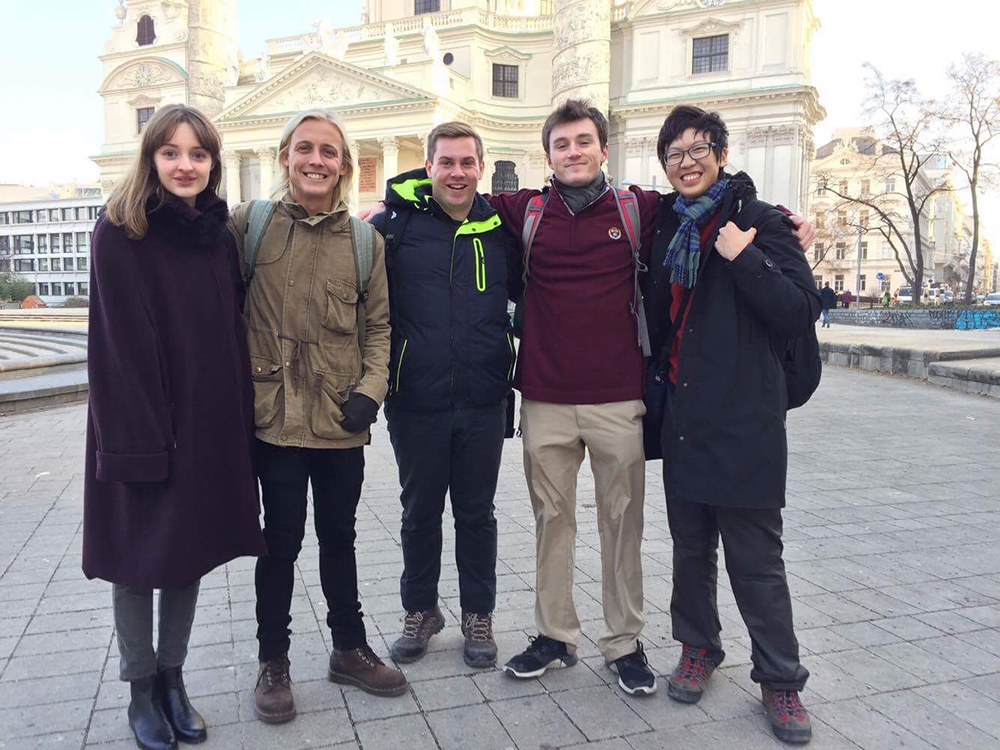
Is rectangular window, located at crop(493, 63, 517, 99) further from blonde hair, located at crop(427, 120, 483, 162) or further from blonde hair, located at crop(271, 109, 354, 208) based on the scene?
blonde hair, located at crop(271, 109, 354, 208)

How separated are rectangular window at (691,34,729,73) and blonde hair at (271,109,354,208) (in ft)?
151

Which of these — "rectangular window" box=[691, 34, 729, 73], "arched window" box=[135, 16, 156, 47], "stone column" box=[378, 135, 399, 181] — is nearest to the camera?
"rectangular window" box=[691, 34, 729, 73]

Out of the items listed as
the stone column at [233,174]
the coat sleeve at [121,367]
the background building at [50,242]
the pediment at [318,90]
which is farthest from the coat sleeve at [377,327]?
the background building at [50,242]

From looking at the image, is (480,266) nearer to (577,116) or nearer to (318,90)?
(577,116)

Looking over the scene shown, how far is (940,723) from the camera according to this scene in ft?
9.41

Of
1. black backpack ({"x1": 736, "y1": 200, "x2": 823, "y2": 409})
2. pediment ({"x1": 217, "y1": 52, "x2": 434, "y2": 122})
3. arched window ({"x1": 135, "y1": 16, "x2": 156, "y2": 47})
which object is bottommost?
black backpack ({"x1": 736, "y1": 200, "x2": 823, "y2": 409})

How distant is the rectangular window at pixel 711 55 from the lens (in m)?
43.8

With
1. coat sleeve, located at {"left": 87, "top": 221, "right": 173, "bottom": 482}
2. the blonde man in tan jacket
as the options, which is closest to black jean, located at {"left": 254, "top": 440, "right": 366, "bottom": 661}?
the blonde man in tan jacket

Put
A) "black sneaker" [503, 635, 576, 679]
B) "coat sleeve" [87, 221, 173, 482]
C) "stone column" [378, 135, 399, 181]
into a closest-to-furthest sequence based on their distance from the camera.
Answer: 1. "coat sleeve" [87, 221, 173, 482]
2. "black sneaker" [503, 635, 576, 679]
3. "stone column" [378, 135, 399, 181]

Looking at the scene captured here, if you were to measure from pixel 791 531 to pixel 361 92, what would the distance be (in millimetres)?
46985

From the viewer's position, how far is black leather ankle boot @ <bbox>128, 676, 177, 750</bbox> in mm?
2680

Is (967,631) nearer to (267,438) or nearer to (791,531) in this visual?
(791,531)

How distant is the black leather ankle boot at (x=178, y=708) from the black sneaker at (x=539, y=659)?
1.25 meters

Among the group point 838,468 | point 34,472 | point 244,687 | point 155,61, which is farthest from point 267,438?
point 155,61
